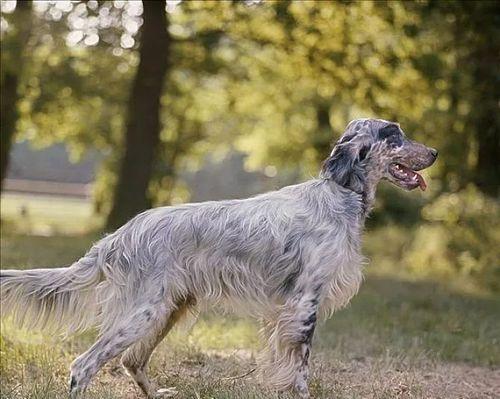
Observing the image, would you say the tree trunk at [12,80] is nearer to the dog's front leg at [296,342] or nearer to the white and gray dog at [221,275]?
the white and gray dog at [221,275]

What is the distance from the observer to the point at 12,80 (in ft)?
62.1

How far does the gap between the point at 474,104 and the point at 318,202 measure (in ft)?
33.4

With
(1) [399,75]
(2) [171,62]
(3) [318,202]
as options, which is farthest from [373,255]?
(3) [318,202]

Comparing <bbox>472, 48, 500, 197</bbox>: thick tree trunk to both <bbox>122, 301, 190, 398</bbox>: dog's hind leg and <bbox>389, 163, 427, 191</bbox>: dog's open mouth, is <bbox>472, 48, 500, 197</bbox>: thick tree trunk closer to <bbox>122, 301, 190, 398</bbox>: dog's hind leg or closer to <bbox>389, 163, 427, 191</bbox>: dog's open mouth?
<bbox>389, 163, 427, 191</bbox>: dog's open mouth

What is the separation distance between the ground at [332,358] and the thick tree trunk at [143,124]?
613 centimetres

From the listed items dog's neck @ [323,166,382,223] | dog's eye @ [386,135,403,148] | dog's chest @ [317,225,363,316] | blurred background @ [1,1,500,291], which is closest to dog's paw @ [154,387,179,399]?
dog's chest @ [317,225,363,316]

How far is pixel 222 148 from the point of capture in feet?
92.5

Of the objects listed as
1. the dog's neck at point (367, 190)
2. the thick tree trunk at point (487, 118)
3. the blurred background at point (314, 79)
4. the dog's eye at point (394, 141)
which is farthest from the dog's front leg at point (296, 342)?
the thick tree trunk at point (487, 118)

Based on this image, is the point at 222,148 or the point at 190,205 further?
the point at 222,148

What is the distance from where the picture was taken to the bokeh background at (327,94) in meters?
13.5

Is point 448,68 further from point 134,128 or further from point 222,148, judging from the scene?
point 222,148

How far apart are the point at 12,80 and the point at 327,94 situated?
6.87m

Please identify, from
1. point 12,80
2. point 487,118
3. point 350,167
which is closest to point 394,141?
point 350,167

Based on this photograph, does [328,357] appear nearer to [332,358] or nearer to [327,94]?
[332,358]
